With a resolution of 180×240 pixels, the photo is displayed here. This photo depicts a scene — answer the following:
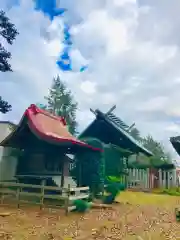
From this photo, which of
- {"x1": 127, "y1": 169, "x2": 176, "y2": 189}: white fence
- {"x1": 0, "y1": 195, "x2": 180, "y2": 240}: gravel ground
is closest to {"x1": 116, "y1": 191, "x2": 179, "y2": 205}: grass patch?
{"x1": 0, "y1": 195, "x2": 180, "y2": 240}: gravel ground

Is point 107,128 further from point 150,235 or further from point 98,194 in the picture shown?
point 150,235

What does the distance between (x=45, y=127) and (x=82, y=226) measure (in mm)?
7043

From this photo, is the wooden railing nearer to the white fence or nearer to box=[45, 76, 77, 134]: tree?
the white fence

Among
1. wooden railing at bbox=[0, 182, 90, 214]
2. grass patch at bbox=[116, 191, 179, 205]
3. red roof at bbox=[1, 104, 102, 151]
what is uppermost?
red roof at bbox=[1, 104, 102, 151]

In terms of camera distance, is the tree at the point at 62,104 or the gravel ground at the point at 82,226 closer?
the gravel ground at the point at 82,226

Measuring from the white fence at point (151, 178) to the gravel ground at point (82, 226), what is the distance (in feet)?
45.3

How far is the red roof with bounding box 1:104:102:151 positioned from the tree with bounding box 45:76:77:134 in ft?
84.7

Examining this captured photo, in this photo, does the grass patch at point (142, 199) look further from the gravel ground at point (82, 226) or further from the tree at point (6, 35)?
the tree at point (6, 35)

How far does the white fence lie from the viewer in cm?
2564

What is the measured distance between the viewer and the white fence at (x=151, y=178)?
25.6 metres

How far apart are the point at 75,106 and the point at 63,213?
35445 millimetres

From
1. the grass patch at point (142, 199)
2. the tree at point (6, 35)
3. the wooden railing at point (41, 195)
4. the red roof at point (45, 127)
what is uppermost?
the tree at point (6, 35)

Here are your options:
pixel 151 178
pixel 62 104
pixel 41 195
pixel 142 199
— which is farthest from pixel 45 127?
pixel 62 104

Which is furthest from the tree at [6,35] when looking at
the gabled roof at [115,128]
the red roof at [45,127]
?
the gabled roof at [115,128]
